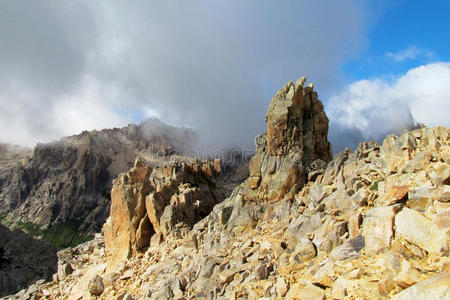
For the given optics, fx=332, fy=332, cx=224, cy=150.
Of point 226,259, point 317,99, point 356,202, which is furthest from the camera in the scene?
point 317,99

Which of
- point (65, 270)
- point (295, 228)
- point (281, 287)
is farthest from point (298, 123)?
point (65, 270)

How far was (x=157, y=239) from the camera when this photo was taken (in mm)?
35969

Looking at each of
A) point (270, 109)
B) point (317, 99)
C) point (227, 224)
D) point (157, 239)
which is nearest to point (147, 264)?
point (157, 239)

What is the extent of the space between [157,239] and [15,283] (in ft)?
173

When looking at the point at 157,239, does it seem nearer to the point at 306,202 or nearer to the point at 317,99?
the point at 306,202

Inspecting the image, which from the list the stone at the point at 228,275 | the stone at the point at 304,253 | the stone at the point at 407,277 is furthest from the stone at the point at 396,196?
the stone at the point at 228,275

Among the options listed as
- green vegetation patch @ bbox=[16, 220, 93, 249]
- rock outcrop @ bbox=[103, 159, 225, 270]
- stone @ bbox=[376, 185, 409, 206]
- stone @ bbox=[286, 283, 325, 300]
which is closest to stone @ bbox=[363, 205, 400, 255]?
stone @ bbox=[376, 185, 409, 206]

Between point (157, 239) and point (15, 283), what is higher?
point (157, 239)

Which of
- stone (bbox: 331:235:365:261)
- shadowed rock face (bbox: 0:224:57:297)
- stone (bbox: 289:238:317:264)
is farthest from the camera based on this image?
shadowed rock face (bbox: 0:224:57:297)

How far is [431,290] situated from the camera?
923cm

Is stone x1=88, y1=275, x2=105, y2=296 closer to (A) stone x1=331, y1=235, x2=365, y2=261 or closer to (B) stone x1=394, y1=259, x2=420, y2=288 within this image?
(A) stone x1=331, y1=235, x2=365, y2=261

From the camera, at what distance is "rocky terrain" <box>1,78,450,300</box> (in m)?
12.6

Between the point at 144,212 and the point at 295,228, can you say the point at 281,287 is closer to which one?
the point at 295,228

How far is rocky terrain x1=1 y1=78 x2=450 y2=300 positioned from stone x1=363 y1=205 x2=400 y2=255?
44mm
